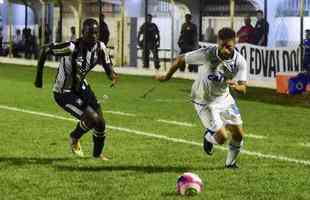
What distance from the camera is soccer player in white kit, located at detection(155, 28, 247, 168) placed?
9.90m

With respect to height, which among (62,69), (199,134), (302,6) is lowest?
(199,134)

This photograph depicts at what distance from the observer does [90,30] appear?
1042 centimetres

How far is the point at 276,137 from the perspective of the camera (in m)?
13.6

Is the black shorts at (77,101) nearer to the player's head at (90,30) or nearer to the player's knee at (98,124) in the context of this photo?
the player's knee at (98,124)

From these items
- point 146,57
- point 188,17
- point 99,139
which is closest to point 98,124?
point 99,139

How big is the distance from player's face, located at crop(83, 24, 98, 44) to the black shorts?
73 centimetres

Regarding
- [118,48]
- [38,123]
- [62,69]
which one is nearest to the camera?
[62,69]

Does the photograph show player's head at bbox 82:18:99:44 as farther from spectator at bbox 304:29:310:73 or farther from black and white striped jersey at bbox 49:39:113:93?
spectator at bbox 304:29:310:73

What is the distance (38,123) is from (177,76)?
1586cm

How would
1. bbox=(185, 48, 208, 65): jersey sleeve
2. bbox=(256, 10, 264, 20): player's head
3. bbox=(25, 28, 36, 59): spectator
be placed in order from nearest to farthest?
bbox=(185, 48, 208, 65): jersey sleeve → bbox=(256, 10, 264, 20): player's head → bbox=(25, 28, 36, 59): spectator

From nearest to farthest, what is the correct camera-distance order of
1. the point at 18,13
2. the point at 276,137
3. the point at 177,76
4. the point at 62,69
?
the point at 62,69
the point at 276,137
the point at 177,76
the point at 18,13

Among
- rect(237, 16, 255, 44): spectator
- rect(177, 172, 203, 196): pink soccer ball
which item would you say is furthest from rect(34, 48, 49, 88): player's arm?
rect(237, 16, 255, 44): spectator

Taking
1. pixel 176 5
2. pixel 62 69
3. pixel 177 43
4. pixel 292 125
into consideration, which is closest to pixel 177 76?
pixel 177 43

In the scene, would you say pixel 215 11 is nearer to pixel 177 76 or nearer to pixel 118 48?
pixel 177 76
